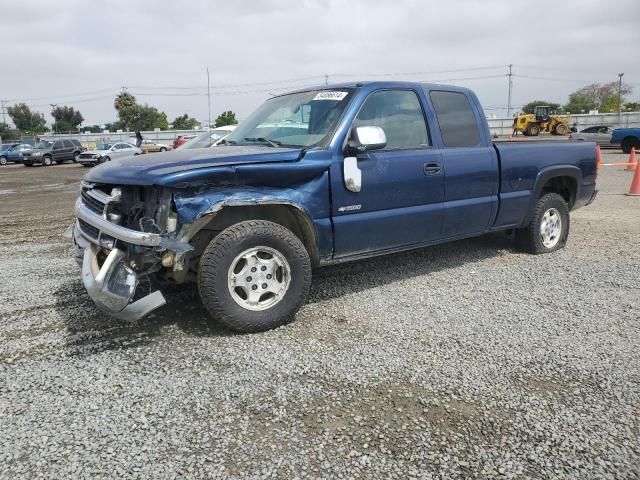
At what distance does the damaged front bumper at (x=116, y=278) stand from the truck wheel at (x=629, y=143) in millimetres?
23570

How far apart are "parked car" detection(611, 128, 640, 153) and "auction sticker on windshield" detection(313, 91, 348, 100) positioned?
A: 21523 millimetres

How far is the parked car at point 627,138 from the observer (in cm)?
2138

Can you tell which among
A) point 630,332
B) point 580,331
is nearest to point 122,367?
point 580,331

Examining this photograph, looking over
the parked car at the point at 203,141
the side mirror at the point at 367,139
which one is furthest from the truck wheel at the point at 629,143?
the side mirror at the point at 367,139

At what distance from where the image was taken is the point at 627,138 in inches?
858

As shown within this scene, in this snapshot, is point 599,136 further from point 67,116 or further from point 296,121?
point 67,116

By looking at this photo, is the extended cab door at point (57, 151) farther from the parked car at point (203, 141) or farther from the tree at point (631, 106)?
the tree at point (631, 106)

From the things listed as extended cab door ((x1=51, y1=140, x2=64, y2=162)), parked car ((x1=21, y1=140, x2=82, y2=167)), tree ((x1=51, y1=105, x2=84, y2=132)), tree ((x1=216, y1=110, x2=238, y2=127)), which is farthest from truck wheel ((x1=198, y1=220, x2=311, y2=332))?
tree ((x1=51, y1=105, x2=84, y2=132))

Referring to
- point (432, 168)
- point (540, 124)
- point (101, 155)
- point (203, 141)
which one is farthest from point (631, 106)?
point (432, 168)

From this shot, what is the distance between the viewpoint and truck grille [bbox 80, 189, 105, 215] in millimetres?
3662

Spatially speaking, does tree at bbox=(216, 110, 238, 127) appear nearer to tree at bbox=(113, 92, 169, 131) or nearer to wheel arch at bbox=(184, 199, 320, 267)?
tree at bbox=(113, 92, 169, 131)

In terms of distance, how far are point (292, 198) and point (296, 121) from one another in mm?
1001

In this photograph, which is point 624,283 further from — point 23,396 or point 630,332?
point 23,396

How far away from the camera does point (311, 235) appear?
3.93 m
